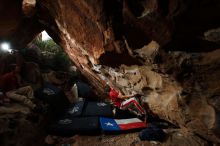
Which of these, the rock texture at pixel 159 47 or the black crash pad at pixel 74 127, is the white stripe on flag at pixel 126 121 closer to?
the black crash pad at pixel 74 127

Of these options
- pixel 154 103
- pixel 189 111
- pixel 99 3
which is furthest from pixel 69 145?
pixel 99 3

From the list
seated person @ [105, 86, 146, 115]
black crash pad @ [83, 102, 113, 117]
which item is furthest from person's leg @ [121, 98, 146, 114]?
black crash pad @ [83, 102, 113, 117]

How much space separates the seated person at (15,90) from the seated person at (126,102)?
2409 mm

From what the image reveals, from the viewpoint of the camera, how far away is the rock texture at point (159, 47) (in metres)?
3.62

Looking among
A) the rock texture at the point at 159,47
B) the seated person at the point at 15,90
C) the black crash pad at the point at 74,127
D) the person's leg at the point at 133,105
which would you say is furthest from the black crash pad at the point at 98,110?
the seated person at the point at 15,90

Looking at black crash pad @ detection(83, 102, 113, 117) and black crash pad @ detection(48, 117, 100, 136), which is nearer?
black crash pad @ detection(48, 117, 100, 136)

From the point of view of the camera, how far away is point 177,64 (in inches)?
160

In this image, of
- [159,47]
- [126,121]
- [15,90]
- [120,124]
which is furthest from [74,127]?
[159,47]

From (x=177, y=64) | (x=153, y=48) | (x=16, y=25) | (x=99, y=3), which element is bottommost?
(x=177, y=64)

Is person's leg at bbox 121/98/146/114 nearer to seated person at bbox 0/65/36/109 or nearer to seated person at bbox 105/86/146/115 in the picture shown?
seated person at bbox 105/86/146/115

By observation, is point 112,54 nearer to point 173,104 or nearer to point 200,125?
point 173,104

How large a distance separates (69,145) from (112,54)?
2342 millimetres

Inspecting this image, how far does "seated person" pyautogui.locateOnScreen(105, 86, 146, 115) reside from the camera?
6281 mm

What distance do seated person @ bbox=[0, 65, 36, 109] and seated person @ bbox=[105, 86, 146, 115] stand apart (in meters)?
2.41
